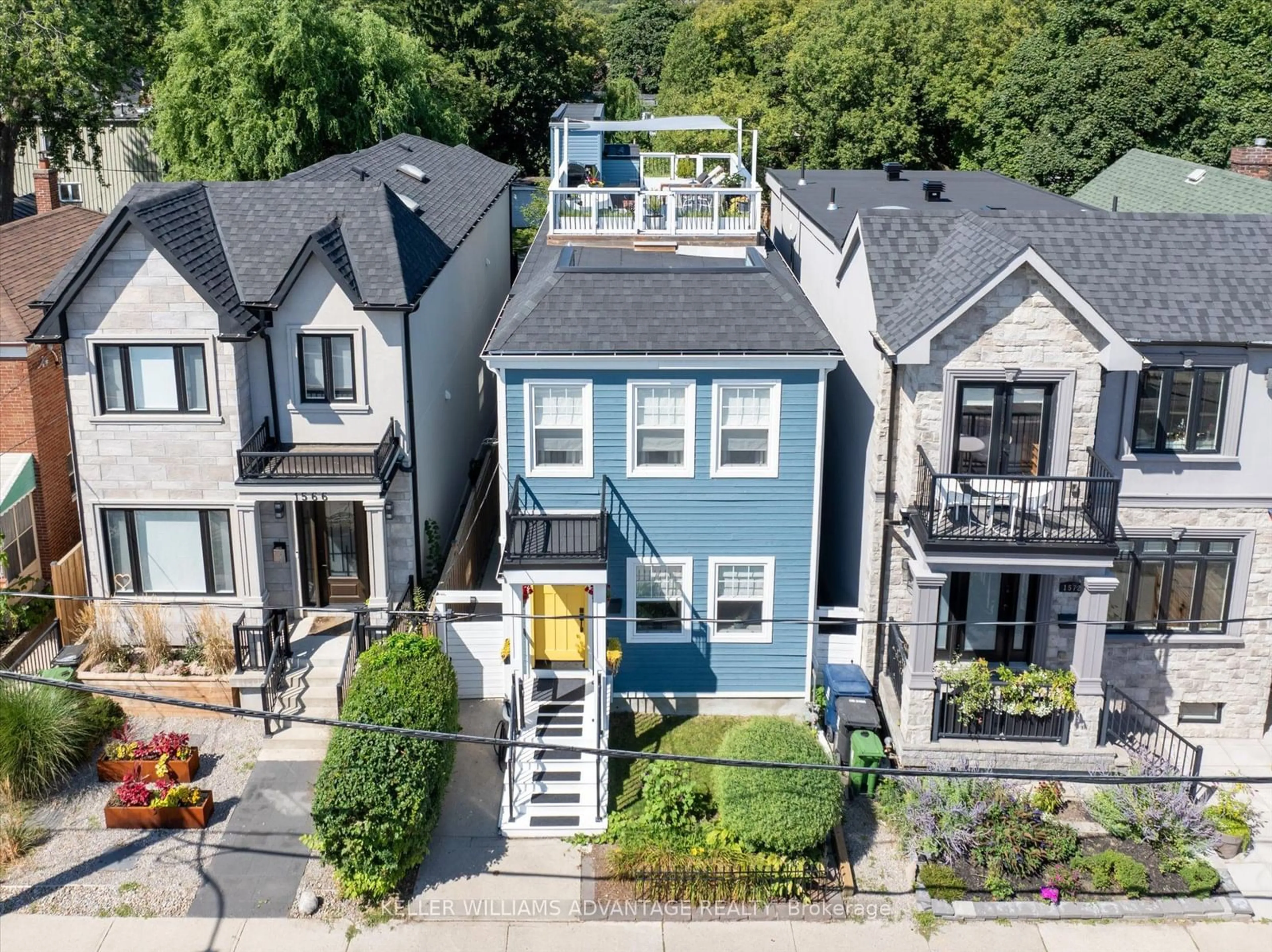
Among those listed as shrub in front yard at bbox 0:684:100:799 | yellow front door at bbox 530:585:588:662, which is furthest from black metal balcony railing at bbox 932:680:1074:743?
shrub in front yard at bbox 0:684:100:799

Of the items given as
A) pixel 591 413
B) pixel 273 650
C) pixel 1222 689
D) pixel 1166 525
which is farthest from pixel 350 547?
pixel 1222 689

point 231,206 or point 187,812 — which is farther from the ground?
point 231,206

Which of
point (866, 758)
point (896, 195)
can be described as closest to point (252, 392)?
point (866, 758)

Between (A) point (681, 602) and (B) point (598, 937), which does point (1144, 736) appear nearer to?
(A) point (681, 602)

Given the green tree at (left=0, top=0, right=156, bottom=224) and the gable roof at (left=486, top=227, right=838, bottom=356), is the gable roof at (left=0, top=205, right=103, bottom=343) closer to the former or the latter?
the gable roof at (left=486, top=227, right=838, bottom=356)

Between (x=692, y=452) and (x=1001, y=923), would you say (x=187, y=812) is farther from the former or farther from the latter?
(x=1001, y=923)

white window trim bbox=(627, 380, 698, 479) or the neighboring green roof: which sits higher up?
the neighboring green roof

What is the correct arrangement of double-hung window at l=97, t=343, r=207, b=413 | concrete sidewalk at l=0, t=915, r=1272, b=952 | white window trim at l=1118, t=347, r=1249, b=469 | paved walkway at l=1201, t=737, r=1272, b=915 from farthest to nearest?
double-hung window at l=97, t=343, r=207, b=413 → white window trim at l=1118, t=347, r=1249, b=469 → paved walkway at l=1201, t=737, r=1272, b=915 → concrete sidewalk at l=0, t=915, r=1272, b=952
